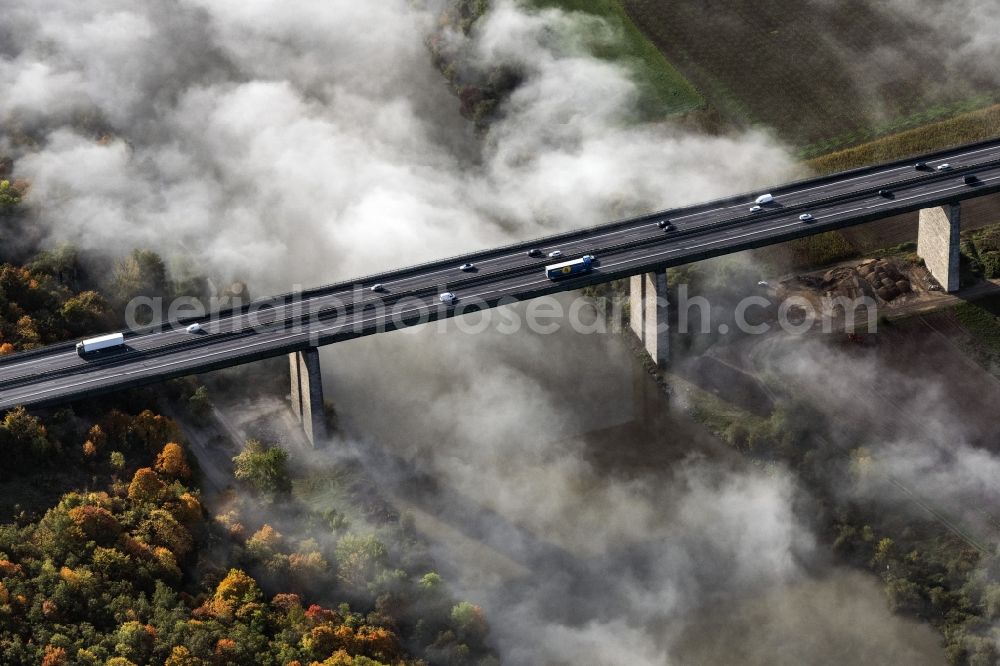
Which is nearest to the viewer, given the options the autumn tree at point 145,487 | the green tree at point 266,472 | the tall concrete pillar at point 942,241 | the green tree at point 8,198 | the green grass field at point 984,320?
the autumn tree at point 145,487

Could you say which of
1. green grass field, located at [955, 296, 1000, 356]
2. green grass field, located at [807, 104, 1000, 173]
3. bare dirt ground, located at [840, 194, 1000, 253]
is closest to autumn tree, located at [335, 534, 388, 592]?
green grass field, located at [955, 296, 1000, 356]

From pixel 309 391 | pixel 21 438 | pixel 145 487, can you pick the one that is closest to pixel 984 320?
pixel 309 391

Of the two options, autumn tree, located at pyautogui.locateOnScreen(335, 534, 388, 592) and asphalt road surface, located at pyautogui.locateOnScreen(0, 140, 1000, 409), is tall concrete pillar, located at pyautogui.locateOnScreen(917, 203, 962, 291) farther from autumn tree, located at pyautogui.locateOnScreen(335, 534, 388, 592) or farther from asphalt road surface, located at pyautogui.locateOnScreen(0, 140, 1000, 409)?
autumn tree, located at pyautogui.locateOnScreen(335, 534, 388, 592)

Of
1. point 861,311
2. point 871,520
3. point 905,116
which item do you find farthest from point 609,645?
point 905,116

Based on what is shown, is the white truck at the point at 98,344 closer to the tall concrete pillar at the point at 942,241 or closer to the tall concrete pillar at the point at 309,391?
the tall concrete pillar at the point at 309,391

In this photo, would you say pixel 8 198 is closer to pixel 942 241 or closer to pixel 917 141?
pixel 942 241

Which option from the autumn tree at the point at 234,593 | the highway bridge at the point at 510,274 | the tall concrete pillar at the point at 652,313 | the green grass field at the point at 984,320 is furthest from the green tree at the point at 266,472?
the green grass field at the point at 984,320

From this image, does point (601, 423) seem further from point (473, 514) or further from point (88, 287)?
point (88, 287)
